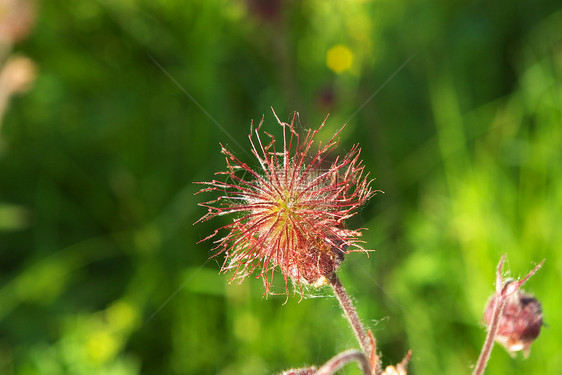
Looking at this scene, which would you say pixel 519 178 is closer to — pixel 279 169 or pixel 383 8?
pixel 383 8

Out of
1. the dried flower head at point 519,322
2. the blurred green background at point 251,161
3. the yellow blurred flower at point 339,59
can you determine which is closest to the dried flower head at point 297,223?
the dried flower head at point 519,322

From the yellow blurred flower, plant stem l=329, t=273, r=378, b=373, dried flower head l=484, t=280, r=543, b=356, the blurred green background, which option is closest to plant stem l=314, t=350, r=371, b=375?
plant stem l=329, t=273, r=378, b=373

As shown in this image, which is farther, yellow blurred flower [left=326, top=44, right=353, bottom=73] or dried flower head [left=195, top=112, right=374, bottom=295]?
yellow blurred flower [left=326, top=44, right=353, bottom=73]

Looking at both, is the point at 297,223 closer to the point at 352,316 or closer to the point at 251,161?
the point at 352,316

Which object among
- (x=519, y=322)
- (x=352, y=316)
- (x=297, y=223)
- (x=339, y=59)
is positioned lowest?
(x=519, y=322)

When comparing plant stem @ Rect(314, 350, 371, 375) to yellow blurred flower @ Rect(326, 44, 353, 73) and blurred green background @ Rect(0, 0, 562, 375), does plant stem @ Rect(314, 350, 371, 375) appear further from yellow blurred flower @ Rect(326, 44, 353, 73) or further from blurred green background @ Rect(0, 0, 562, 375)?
yellow blurred flower @ Rect(326, 44, 353, 73)


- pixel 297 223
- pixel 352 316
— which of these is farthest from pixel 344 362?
pixel 297 223

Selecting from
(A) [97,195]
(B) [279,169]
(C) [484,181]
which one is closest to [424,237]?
Result: (C) [484,181]
